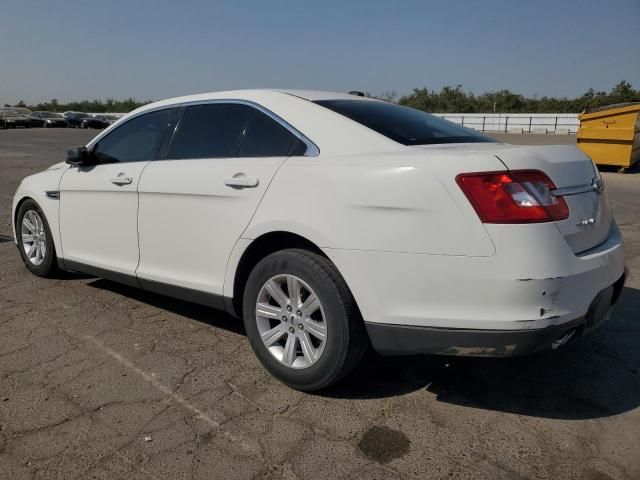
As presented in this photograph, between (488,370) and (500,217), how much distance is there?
50.4 inches

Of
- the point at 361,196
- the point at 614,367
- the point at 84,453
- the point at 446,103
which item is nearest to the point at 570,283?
the point at 361,196

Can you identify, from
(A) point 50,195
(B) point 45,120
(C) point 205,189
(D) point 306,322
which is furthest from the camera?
(B) point 45,120

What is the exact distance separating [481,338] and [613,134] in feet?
45.2

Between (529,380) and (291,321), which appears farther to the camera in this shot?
(529,380)

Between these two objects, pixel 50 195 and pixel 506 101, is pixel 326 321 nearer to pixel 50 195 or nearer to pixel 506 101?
pixel 50 195

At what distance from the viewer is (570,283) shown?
2410mm

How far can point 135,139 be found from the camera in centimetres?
407

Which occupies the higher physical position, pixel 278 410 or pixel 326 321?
pixel 326 321

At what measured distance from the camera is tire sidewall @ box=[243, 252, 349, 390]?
273cm

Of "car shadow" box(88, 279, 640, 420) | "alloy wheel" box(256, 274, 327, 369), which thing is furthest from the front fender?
"car shadow" box(88, 279, 640, 420)

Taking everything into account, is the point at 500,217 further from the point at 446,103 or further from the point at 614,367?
the point at 446,103

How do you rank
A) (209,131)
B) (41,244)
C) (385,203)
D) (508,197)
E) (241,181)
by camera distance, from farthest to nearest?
(41,244) < (209,131) < (241,181) < (385,203) < (508,197)

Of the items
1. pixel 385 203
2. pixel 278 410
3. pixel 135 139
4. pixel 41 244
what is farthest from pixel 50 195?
pixel 385 203

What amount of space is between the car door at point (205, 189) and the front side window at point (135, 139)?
0.65 feet
